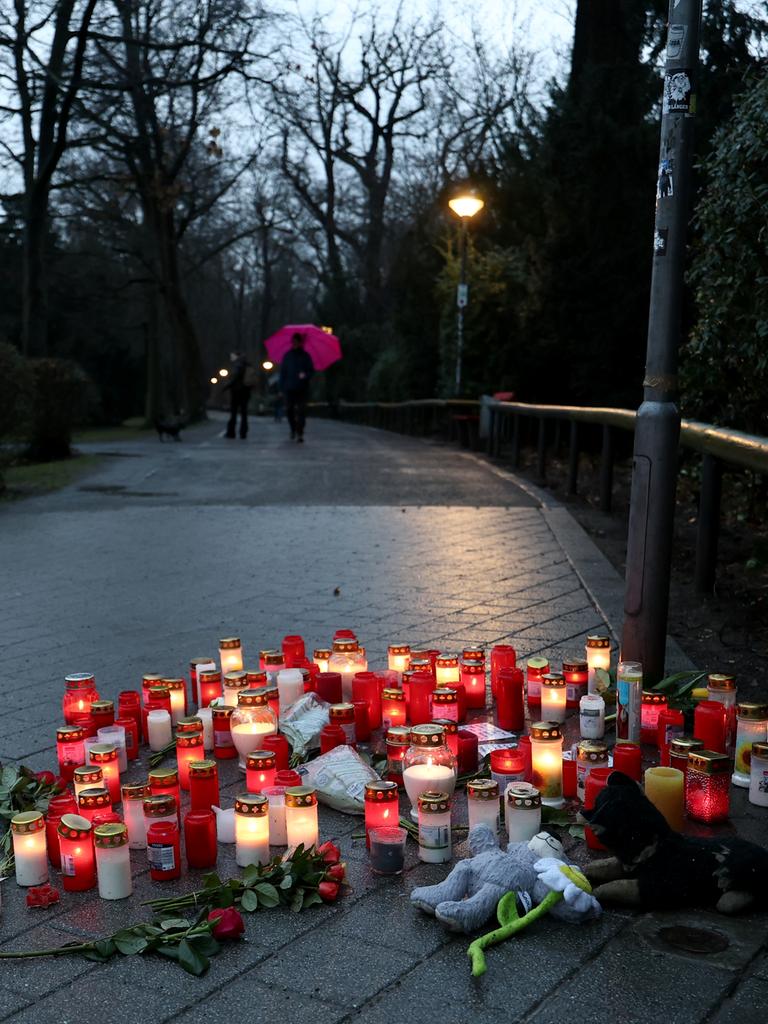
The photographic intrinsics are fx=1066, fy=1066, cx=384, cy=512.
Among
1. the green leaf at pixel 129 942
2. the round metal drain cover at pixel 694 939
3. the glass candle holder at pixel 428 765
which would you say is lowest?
the green leaf at pixel 129 942

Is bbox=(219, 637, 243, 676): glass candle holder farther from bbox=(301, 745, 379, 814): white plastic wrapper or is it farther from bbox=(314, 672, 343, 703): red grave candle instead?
bbox=(301, 745, 379, 814): white plastic wrapper

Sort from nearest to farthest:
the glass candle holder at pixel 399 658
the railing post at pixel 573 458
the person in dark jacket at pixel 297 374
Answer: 1. the glass candle holder at pixel 399 658
2. the railing post at pixel 573 458
3. the person in dark jacket at pixel 297 374

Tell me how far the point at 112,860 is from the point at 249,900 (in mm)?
400

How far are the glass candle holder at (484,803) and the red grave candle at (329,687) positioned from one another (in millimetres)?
1338

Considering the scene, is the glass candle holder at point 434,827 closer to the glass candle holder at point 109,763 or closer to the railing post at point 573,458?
the glass candle holder at point 109,763

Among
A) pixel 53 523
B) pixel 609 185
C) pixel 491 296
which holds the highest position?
pixel 609 185

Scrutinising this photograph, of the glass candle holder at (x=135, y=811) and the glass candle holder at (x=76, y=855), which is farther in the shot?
the glass candle holder at (x=135, y=811)

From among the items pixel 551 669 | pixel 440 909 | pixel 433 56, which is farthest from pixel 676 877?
pixel 433 56

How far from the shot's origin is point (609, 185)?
52.8 feet

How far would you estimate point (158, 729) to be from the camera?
4082mm

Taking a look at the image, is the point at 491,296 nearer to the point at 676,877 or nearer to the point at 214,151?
the point at 214,151

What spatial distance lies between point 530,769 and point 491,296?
56.5ft

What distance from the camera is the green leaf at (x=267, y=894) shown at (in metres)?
2.84

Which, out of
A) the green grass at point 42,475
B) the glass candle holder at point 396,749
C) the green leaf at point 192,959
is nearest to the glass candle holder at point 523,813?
the glass candle holder at point 396,749
